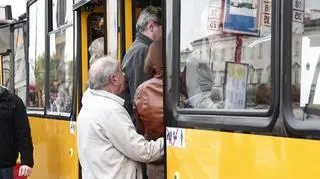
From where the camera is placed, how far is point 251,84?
2658 mm

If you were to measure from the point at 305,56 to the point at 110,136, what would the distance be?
1.61m

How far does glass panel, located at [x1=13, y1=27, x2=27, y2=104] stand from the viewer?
26.4 ft

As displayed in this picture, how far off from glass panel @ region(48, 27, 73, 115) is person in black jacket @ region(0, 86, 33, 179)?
0.36 m

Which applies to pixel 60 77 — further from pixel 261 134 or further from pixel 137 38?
pixel 261 134

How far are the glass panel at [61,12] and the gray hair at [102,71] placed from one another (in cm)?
198

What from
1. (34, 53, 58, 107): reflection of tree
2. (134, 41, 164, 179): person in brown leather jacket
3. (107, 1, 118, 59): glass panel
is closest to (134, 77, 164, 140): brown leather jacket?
(134, 41, 164, 179): person in brown leather jacket

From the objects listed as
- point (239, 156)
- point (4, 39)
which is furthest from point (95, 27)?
point (4, 39)

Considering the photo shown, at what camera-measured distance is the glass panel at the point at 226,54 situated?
258cm

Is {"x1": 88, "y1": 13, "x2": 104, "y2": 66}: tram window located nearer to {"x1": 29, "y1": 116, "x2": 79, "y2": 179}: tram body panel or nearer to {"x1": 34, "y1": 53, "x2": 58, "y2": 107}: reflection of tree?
{"x1": 29, "y1": 116, "x2": 79, "y2": 179}: tram body panel

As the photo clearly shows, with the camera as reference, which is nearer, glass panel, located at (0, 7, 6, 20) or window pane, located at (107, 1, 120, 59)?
window pane, located at (107, 1, 120, 59)

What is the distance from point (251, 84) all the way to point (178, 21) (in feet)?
2.52

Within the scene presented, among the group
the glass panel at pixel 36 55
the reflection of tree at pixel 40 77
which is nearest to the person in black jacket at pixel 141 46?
the reflection of tree at pixel 40 77

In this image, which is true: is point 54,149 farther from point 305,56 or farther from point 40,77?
point 305,56

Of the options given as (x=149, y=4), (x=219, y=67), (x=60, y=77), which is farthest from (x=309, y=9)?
(x=60, y=77)
